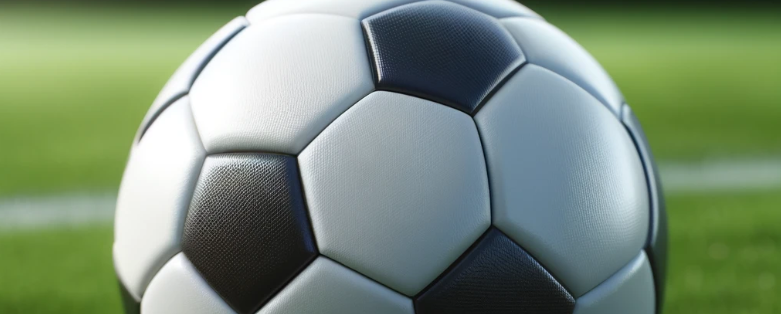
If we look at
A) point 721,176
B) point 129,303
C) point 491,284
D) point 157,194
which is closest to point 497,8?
point 491,284

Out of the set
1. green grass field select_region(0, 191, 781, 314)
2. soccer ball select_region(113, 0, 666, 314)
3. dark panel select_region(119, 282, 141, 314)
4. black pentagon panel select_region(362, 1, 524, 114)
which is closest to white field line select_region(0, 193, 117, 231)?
green grass field select_region(0, 191, 781, 314)

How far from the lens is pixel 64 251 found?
268 centimetres

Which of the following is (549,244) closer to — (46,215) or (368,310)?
(368,310)

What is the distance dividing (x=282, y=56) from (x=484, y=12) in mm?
407

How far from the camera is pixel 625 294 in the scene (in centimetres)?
137

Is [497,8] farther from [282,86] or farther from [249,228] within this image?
[249,228]

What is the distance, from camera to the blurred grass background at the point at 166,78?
7.93ft

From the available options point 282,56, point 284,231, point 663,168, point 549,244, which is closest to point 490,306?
point 549,244

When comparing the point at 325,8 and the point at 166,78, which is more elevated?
the point at 325,8

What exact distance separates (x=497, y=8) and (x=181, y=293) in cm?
80

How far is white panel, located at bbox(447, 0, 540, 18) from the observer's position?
154 cm

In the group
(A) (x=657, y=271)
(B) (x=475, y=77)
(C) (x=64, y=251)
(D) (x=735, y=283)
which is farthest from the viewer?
(C) (x=64, y=251)

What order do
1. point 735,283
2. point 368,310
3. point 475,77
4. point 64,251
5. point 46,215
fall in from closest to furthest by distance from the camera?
1. point 368,310
2. point 475,77
3. point 735,283
4. point 64,251
5. point 46,215

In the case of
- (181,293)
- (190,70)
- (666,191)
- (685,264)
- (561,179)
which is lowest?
(666,191)
